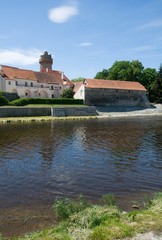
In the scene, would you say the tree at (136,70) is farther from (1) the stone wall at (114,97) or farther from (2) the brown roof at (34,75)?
(2) the brown roof at (34,75)

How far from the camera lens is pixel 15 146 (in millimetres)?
22391

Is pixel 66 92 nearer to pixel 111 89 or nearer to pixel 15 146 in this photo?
pixel 111 89

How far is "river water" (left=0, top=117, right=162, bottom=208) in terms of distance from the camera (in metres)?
11.6

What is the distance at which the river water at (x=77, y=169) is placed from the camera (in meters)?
11.6

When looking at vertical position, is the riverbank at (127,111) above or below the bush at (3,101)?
below

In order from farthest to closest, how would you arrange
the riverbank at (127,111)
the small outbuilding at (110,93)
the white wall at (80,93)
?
the small outbuilding at (110,93), the white wall at (80,93), the riverbank at (127,111)

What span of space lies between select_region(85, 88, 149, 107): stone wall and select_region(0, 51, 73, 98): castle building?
28.8 feet

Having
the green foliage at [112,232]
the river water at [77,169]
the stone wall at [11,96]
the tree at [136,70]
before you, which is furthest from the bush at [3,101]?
the green foliage at [112,232]

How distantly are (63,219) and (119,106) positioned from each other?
63.3 metres

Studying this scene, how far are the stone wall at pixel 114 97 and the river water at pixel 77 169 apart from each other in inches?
1695

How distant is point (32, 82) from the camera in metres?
65.8

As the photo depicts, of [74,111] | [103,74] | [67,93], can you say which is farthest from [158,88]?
[74,111]

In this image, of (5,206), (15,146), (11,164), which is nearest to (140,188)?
(5,206)

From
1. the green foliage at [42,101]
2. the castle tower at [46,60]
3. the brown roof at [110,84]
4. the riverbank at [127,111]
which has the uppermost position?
the castle tower at [46,60]
